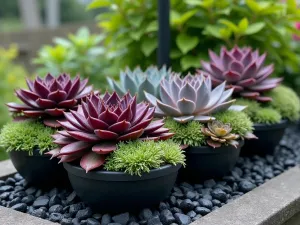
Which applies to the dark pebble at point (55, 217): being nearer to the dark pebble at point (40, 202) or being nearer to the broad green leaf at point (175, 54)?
the dark pebble at point (40, 202)

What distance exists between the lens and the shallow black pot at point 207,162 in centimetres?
249

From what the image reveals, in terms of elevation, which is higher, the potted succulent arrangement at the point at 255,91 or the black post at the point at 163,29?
the black post at the point at 163,29

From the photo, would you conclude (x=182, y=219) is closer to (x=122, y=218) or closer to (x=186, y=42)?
(x=122, y=218)

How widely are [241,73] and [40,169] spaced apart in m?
1.48

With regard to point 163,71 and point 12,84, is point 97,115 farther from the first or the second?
point 12,84

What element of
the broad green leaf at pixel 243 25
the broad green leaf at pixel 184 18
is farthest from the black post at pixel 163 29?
the broad green leaf at pixel 243 25

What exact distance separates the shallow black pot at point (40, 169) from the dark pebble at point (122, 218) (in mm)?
536

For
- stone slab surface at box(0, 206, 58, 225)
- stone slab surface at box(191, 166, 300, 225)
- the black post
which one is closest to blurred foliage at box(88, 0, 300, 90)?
the black post

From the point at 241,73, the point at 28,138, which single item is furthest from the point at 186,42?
the point at 28,138

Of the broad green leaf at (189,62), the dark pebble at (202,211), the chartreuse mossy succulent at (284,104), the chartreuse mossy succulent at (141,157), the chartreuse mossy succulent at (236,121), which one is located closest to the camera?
the chartreuse mossy succulent at (141,157)

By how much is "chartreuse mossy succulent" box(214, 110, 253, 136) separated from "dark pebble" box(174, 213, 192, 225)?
0.66 m

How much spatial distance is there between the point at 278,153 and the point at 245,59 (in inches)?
31.7

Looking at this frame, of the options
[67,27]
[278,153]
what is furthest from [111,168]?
[67,27]

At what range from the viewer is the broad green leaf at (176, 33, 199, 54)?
359 centimetres
